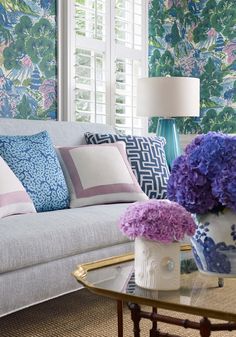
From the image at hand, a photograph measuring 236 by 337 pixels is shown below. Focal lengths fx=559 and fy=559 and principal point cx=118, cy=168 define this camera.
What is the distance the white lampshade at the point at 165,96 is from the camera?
3.94m

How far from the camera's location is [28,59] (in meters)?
3.58

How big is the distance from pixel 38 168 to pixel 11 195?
1.13 ft

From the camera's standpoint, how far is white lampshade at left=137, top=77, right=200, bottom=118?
3.94 m

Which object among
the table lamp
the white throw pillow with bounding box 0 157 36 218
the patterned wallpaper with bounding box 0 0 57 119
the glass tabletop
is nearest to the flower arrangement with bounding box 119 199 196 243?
the glass tabletop

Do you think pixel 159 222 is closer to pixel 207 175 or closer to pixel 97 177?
pixel 207 175

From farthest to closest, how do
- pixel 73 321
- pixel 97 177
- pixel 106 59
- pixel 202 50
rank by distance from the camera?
pixel 202 50
pixel 106 59
pixel 97 177
pixel 73 321

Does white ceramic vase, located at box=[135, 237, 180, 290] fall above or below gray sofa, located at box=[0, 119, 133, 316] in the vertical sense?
above

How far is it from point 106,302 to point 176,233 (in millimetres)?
1384

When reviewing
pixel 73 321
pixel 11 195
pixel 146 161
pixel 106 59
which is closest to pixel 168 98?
pixel 106 59

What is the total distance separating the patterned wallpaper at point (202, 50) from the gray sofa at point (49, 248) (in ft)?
7.70

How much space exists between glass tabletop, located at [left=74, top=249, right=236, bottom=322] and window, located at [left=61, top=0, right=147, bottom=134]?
232cm

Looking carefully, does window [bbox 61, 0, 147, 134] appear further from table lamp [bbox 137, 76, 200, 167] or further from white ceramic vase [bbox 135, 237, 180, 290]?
white ceramic vase [bbox 135, 237, 180, 290]

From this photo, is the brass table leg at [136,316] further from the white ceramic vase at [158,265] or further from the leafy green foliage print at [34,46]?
the leafy green foliage print at [34,46]

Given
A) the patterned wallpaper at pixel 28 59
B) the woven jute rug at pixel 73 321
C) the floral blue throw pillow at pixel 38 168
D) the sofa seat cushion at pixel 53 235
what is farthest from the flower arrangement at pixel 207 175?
the patterned wallpaper at pixel 28 59
